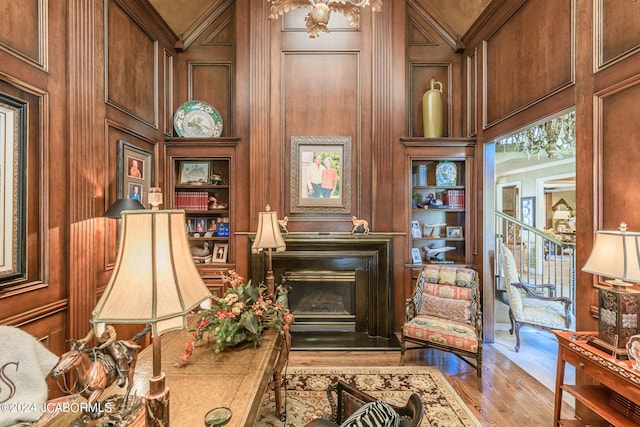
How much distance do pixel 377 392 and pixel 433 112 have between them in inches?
128

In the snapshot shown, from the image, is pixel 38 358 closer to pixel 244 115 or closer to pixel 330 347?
pixel 330 347

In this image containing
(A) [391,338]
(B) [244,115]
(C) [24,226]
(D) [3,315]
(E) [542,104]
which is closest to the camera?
(D) [3,315]

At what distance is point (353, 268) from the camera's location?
363 centimetres

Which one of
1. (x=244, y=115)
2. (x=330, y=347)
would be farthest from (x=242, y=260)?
(x=244, y=115)

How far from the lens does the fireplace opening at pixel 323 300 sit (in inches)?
143

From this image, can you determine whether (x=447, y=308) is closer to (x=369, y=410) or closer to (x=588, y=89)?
(x=588, y=89)

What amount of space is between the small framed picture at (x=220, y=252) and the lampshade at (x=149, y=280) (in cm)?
316

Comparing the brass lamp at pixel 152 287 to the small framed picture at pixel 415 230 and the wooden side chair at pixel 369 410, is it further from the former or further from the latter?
the small framed picture at pixel 415 230

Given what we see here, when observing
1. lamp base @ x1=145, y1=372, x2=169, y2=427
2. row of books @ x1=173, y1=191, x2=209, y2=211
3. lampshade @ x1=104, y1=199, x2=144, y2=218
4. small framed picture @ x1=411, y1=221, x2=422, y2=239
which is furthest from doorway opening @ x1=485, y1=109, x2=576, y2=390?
lampshade @ x1=104, y1=199, x2=144, y2=218

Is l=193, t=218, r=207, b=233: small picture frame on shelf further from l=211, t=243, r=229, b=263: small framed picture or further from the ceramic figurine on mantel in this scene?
the ceramic figurine on mantel

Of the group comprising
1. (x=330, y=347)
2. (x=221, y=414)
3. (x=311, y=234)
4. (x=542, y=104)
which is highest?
(x=542, y=104)

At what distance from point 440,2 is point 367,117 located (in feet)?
5.95

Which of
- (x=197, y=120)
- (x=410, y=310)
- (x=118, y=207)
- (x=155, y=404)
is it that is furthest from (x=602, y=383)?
(x=197, y=120)

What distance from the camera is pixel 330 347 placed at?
3.29m
